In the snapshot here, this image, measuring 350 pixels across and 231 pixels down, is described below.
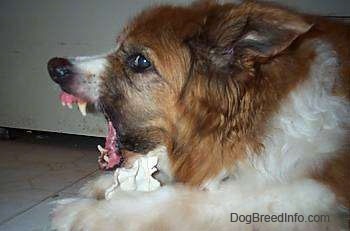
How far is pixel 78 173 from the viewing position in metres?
2.24

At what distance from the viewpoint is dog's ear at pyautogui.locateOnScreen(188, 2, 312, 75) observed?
1.25 meters

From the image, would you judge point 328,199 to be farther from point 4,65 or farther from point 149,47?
point 4,65

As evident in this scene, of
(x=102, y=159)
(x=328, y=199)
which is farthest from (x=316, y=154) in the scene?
(x=102, y=159)

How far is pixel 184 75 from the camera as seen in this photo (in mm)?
1426

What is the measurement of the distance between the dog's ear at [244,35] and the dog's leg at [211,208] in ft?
1.18

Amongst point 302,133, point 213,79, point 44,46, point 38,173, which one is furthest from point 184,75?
point 44,46

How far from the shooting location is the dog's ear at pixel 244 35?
4.11 feet

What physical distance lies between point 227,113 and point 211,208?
0.88ft

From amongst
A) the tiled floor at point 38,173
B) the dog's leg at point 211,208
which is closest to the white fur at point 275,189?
the dog's leg at point 211,208

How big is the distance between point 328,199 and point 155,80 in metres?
0.59

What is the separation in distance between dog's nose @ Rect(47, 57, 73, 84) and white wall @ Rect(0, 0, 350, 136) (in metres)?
1.00

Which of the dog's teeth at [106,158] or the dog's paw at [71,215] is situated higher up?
the dog's teeth at [106,158]

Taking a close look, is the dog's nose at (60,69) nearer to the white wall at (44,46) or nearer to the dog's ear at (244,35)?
the dog's ear at (244,35)

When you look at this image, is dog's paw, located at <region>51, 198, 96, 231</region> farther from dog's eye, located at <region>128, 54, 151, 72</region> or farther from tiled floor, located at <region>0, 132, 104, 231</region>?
dog's eye, located at <region>128, 54, 151, 72</region>
